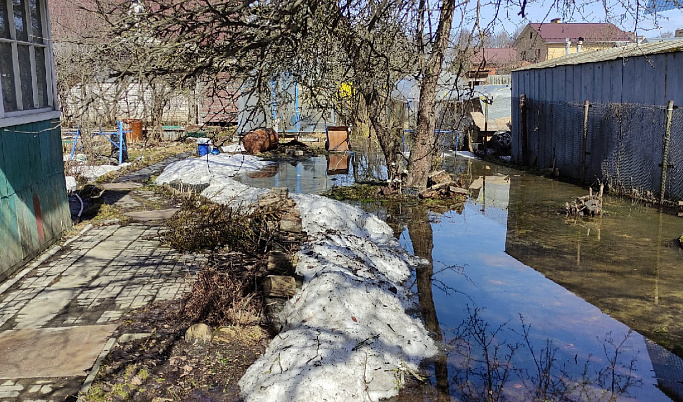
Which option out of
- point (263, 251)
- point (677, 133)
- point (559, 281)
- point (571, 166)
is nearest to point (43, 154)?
point (263, 251)

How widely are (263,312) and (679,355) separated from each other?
13.8 feet

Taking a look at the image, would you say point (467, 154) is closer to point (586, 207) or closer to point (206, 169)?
point (206, 169)

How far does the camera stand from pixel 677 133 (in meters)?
12.2

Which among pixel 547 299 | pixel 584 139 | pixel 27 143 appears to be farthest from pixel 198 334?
pixel 584 139

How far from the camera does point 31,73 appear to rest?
29.1ft

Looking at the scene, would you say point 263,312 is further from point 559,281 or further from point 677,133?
point 677,133

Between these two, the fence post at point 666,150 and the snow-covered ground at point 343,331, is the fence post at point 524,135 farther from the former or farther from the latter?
the snow-covered ground at point 343,331

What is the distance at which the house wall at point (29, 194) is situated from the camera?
25.0ft

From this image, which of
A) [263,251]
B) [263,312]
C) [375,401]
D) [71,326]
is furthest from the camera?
[263,251]

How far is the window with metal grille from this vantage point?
806 cm

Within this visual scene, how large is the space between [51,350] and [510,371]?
4.23m

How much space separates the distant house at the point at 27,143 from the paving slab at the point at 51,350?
193 cm

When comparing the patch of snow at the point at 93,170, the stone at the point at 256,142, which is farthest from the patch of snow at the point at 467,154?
the patch of snow at the point at 93,170

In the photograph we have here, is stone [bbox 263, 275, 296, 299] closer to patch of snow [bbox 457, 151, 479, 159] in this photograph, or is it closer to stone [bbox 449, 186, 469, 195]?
stone [bbox 449, 186, 469, 195]
